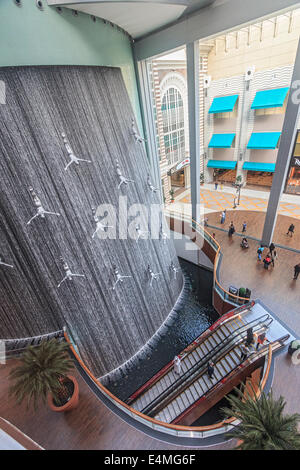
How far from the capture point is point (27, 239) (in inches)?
255

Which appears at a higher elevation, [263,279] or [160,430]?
[160,430]

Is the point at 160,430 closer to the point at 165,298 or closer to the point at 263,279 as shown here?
the point at 165,298

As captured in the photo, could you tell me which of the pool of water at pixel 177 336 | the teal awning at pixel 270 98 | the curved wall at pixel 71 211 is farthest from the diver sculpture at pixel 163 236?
the teal awning at pixel 270 98

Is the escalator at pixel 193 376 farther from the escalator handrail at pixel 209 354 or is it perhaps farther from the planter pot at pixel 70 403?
the planter pot at pixel 70 403

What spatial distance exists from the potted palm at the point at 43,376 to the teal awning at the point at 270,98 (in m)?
19.3

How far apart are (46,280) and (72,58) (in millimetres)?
6606

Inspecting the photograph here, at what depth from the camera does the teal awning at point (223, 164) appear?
20.6 meters

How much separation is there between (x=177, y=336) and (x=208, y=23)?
40.7 ft

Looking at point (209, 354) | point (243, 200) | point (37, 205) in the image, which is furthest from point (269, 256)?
point (37, 205)

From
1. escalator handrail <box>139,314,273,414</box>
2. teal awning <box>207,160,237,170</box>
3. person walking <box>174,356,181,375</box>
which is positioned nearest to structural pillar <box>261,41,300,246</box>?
escalator handrail <box>139,314,273,414</box>

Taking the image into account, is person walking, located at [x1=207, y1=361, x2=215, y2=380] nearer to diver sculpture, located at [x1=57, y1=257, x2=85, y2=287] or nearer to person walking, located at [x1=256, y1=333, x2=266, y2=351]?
person walking, located at [x1=256, y1=333, x2=266, y2=351]

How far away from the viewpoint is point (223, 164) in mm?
21000

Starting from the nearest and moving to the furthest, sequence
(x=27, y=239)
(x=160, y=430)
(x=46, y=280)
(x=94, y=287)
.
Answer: (x=160, y=430) < (x=27, y=239) < (x=46, y=280) < (x=94, y=287)
